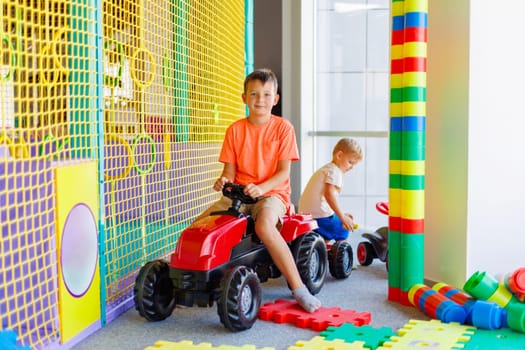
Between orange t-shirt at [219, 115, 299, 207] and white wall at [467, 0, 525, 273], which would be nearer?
white wall at [467, 0, 525, 273]

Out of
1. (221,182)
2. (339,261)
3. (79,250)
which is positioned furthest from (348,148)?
(79,250)

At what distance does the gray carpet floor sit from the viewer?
239 centimetres

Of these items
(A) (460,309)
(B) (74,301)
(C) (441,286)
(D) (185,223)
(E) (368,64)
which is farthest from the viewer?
(E) (368,64)

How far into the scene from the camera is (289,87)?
19.6ft

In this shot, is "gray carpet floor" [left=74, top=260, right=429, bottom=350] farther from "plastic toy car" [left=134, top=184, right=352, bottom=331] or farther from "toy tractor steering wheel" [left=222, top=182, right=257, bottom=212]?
"toy tractor steering wheel" [left=222, top=182, right=257, bottom=212]

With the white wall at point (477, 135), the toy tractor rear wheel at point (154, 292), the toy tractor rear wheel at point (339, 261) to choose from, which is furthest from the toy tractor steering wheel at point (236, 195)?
the white wall at point (477, 135)

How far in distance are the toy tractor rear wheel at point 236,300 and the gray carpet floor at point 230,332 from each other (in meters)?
0.05

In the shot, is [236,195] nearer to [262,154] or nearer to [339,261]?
[262,154]

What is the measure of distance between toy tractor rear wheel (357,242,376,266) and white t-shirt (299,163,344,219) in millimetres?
268

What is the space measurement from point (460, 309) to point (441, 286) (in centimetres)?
27

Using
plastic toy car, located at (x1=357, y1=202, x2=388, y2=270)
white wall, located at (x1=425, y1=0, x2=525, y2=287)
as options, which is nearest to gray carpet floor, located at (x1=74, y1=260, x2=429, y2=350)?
white wall, located at (x1=425, y1=0, x2=525, y2=287)

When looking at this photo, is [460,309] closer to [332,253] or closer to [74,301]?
[332,253]

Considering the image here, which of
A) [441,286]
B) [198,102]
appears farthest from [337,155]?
[441,286]

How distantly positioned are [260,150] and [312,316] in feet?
2.71
